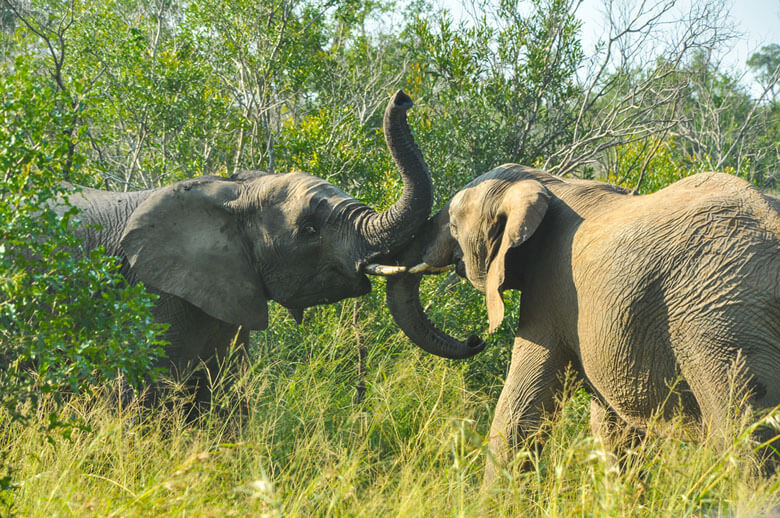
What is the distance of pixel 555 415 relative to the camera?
14.0 feet

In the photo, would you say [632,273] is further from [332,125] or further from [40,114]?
[332,125]

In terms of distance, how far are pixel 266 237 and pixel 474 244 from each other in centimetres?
139

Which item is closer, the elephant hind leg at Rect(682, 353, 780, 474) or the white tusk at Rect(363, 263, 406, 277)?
the elephant hind leg at Rect(682, 353, 780, 474)

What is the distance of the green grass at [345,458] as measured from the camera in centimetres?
289

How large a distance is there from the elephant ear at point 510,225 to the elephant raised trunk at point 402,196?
611 mm

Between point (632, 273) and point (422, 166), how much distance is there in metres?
1.71

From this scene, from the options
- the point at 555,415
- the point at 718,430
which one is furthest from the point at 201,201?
the point at 718,430

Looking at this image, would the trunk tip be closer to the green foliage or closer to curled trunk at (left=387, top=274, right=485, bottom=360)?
curled trunk at (left=387, top=274, right=485, bottom=360)

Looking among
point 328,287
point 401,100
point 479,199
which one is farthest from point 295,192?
point 479,199

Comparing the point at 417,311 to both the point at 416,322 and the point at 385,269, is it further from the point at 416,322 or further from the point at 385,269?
the point at 385,269

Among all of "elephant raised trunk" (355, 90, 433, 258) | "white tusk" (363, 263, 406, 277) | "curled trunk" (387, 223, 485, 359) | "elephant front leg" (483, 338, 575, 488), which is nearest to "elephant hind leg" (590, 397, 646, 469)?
"elephant front leg" (483, 338, 575, 488)

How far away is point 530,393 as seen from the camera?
4285mm

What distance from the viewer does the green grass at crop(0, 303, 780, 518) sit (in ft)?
9.48

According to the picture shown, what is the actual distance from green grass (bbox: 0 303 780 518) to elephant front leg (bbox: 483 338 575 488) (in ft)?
0.48
